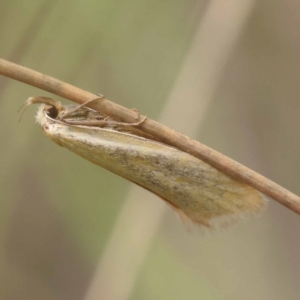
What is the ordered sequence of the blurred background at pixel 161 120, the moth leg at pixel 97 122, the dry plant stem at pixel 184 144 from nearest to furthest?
the dry plant stem at pixel 184 144 < the moth leg at pixel 97 122 < the blurred background at pixel 161 120

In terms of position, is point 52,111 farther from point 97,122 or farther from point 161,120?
point 161,120

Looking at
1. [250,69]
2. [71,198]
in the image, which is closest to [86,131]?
[71,198]

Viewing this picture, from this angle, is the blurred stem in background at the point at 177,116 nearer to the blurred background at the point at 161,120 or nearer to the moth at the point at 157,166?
the blurred background at the point at 161,120

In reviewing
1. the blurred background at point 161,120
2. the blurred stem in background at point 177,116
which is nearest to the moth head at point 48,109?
the blurred background at point 161,120

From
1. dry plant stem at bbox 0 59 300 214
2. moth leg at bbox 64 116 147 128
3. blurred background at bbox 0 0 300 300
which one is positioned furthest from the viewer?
blurred background at bbox 0 0 300 300

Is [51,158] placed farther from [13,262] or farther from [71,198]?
[13,262]

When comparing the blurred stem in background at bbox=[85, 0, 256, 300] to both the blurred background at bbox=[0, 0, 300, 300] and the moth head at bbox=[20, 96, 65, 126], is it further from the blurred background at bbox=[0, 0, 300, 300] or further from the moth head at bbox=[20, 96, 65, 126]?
the moth head at bbox=[20, 96, 65, 126]

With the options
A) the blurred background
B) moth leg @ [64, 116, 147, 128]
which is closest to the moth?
moth leg @ [64, 116, 147, 128]
